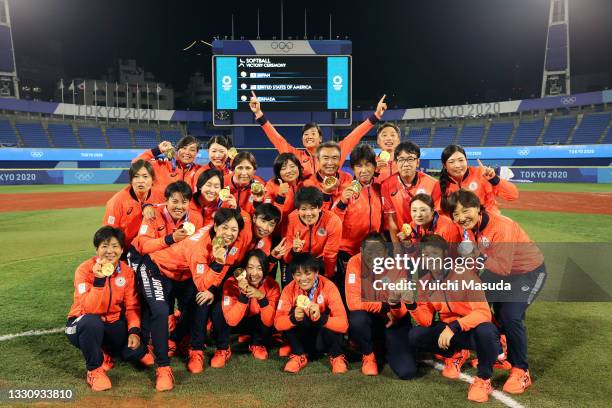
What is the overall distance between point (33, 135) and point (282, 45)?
3124 cm

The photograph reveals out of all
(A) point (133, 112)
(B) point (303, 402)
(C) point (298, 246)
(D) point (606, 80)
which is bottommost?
(B) point (303, 402)

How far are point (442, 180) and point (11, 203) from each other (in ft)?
62.9

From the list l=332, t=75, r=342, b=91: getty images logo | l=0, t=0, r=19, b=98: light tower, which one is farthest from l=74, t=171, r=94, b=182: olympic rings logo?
l=332, t=75, r=342, b=91: getty images logo

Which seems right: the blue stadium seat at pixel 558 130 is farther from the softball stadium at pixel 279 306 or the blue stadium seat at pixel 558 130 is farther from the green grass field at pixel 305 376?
the green grass field at pixel 305 376

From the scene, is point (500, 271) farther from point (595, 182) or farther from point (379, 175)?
point (595, 182)

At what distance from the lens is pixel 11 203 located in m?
18.5

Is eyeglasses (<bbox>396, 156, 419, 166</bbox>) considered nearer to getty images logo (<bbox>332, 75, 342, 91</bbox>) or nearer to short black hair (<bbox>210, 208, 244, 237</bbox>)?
Answer: short black hair (<bbox>210, 208, 244, 237</bbox>)

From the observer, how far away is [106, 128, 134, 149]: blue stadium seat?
1807 inches

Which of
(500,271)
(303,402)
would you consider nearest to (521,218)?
(500,271)

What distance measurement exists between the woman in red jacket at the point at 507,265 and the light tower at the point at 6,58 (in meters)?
51.0

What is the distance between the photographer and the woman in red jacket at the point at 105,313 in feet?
12.7

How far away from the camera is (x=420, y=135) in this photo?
50.0 meters

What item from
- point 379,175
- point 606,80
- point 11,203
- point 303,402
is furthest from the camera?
point 606,80

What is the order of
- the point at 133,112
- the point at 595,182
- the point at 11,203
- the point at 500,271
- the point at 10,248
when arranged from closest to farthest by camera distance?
the point at 500,271 → the point at 10,248 → the point at 11,203 → the point at 595,182 → the point at 133,112
